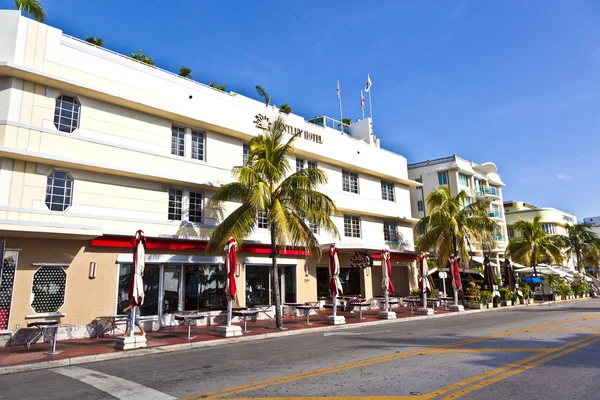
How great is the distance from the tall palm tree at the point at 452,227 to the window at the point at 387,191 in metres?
2.67

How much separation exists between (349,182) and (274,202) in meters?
10.7

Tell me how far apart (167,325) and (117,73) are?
10.0 m

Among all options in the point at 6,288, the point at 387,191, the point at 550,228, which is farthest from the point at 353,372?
the point at 550,228

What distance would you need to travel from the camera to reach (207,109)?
751 inches

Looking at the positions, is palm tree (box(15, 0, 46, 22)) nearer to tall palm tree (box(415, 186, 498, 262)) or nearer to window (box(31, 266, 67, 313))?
window (box(31, 266, 67, 313))

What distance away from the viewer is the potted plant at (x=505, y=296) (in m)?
28.3

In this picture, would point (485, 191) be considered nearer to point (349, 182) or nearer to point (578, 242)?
point (578, 242)

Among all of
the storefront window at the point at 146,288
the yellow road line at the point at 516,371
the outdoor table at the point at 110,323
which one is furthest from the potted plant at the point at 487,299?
the outdoor table at the point at 110,323

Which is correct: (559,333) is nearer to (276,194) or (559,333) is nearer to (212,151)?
(276,194)

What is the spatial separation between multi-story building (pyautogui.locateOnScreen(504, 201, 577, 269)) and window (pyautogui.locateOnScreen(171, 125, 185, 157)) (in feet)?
182

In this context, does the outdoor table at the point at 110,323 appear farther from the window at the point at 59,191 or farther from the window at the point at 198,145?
the window at the point at 198,145

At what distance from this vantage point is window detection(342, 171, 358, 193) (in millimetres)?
25875

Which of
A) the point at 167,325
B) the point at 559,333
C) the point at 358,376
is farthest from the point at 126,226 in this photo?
the point at 559,333

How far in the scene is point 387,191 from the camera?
2911 centimetres
